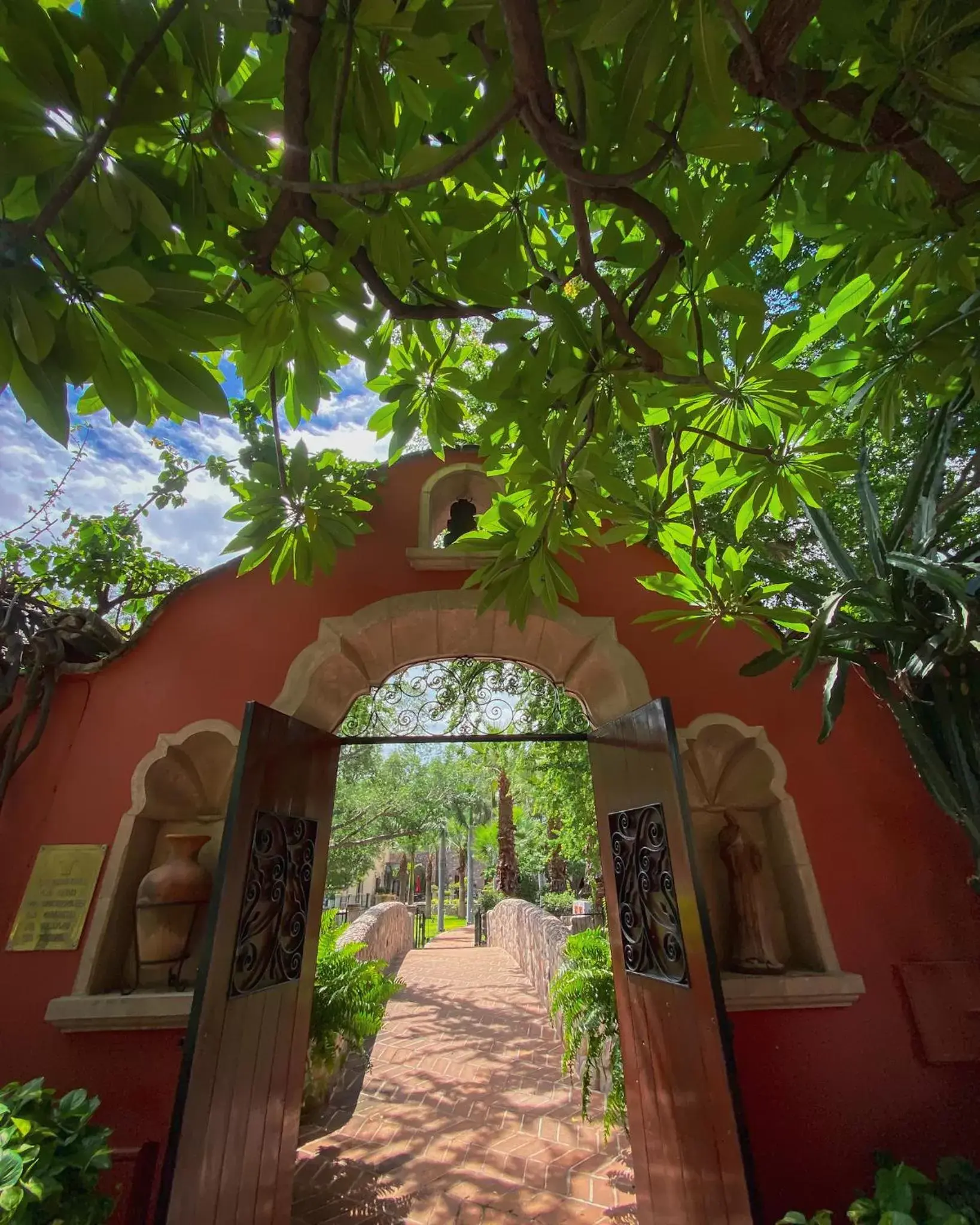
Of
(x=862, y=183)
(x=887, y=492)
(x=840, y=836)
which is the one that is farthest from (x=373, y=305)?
(x=887, y=492)

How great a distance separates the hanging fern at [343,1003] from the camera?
3.90 meters

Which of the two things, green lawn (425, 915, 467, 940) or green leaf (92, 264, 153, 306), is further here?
green lawn (425, 915, 467, 940)

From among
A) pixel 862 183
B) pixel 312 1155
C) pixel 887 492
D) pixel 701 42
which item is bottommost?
pixel 312 1155

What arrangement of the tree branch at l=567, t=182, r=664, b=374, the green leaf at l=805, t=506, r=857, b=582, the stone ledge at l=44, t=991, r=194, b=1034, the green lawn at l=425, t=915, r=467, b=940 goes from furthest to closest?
the green lawn at l=425, t=915, r=467, b=940 → the green leaf at l=805, t=506, r=857, b=582 → the stone ledge at l=44, t=991, r=194, b=1034 → the tree branch at l=567, t=182, r=664, b=374

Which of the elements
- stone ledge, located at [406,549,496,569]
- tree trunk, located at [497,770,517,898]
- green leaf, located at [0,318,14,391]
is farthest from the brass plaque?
tree trunk, located at [497,770,517,898]

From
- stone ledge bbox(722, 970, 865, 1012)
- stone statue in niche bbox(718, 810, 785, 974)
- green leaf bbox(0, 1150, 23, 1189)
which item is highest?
stone statue in niche bbox(718, 810, 785, 974)

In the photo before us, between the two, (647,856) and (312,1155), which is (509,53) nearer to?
(647,856)

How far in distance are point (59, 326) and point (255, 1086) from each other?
8.91ft

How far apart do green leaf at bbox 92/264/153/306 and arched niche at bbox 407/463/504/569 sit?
2367 mm

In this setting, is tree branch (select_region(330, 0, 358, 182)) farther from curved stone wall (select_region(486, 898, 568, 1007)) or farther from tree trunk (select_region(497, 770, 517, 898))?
tree trunk (select_region(497, 770, 517, 898))

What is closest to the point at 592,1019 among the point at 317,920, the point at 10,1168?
the point at 317,920

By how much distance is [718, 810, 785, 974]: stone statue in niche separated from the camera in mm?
2668

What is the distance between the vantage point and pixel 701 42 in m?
0.90

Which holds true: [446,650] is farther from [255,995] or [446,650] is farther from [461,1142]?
[461,1142]
